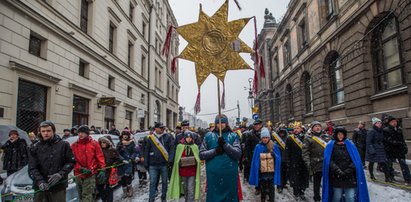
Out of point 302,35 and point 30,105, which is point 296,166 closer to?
point 30,105

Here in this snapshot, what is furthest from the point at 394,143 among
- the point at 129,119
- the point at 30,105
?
the point at 129,119

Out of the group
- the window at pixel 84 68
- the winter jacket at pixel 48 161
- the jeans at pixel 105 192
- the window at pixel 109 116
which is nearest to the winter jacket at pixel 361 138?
the jeans at pixel 105 192

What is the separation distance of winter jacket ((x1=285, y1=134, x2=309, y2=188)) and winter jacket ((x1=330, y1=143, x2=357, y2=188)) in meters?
2.17

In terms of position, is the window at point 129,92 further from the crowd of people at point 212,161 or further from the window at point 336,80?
the window at point 336,80

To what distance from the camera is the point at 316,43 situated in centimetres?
1983

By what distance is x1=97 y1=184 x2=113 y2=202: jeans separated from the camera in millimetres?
5801

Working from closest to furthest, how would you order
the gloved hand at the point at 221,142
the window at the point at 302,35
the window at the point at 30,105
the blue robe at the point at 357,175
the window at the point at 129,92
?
1. the blue robe at the point at 357,175
2. the gloved hand at the point at 221,142
3. the window at the point at 30,105
4. the window at the point at 302,35
5. the window at the point at 129,92

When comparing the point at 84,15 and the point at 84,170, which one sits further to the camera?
the point at 84,15

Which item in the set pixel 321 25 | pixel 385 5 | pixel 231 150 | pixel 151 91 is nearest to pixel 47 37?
pixel 231 150

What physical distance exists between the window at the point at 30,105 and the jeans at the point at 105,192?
6.92 meters

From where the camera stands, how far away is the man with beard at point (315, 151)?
19.4 ft

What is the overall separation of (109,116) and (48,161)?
1598 centimetres

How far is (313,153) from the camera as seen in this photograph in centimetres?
600

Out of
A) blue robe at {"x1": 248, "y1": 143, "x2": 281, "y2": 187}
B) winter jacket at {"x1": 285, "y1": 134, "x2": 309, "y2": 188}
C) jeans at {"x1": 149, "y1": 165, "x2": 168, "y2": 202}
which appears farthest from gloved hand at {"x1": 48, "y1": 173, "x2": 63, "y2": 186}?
winter jacket at {"x1": 285, "y1": 134, "x2": 309, "y2": 188}
